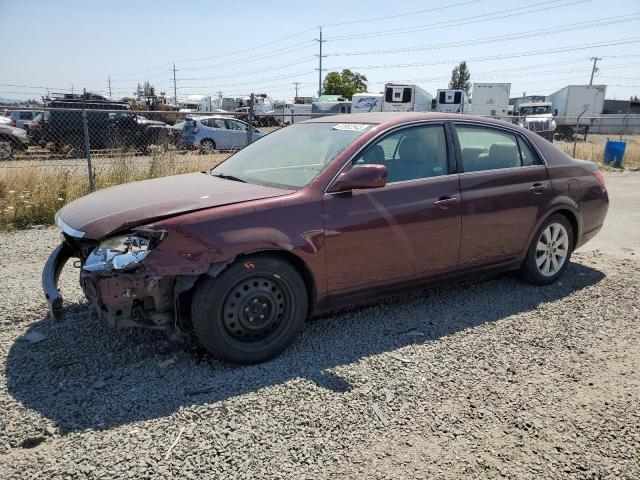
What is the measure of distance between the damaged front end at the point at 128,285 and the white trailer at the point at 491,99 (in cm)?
3578

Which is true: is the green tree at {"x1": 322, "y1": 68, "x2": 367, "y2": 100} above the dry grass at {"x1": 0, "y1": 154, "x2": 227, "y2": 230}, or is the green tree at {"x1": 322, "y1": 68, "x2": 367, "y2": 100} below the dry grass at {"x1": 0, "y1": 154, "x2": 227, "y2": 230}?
above

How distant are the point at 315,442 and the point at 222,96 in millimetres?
55656

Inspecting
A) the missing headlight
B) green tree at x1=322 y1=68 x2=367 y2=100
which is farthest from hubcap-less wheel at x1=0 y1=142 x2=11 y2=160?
green tree at x1=322 y1=68 x2=367 y2=100

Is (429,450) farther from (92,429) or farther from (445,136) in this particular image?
(445,136)

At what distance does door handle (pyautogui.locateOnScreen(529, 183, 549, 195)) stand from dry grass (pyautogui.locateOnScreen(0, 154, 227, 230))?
6648 mm

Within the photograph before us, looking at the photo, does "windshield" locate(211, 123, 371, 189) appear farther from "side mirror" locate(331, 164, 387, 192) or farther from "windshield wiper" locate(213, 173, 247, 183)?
"side mirror" locate(331, 164, 387, 192)

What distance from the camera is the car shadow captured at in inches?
118

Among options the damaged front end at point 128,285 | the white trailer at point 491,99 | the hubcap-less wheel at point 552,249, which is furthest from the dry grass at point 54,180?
the white trailer at point 491,99

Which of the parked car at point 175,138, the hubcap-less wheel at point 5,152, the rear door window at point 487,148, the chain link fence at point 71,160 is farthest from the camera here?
the parked car at point 175,138

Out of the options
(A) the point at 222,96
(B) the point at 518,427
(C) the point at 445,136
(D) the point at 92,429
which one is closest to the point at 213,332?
(D) the point at 92,429

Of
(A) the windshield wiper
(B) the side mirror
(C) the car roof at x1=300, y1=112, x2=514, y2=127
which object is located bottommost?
(A) the windshield wiper

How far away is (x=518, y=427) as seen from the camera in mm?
2865

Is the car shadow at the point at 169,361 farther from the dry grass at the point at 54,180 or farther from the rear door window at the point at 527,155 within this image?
the dry grass at the point at 54,180

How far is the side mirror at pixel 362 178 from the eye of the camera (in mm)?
3611
